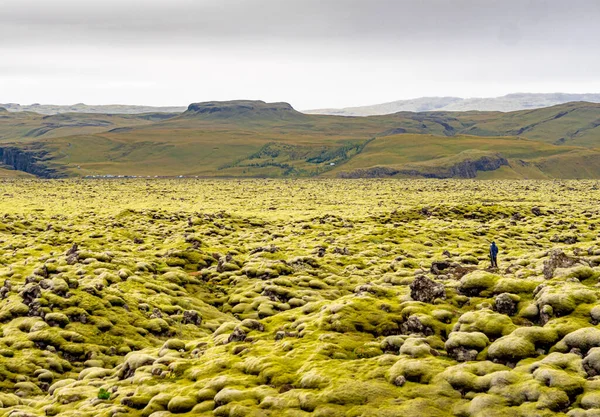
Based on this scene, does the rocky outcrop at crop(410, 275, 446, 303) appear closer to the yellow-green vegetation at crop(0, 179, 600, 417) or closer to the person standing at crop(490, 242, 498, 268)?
the yellow-green vegetation at crop(0, 179, 600, 417)

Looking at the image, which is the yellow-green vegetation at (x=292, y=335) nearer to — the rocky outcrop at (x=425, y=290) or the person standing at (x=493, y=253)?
the rocky outcrop at (x=425, y=290)

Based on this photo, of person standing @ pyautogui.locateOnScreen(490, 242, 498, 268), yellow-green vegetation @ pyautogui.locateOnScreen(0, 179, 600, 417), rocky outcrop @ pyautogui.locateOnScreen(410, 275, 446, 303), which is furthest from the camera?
person standing @ pyautogui.locateOnScreen(490, 242, 498, 268)

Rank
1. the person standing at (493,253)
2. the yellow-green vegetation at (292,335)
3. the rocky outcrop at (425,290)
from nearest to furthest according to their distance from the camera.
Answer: the yellow-green vegetation at (292,335) < the rocky outcrop at (425,290) < the person standing at (493,253)

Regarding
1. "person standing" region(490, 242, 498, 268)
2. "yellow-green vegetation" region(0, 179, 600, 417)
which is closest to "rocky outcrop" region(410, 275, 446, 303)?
"yellow-green vegetation" region(0, 179, 600, 417)

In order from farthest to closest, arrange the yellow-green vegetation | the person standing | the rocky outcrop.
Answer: the person standing
the rocky outcrop
the yellow-green vegetation

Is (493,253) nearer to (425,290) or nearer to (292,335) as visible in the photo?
(425,290)

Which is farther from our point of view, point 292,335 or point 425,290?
point 425,290

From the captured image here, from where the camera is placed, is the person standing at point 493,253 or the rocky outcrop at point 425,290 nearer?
the rocky outcrop at point 425,290

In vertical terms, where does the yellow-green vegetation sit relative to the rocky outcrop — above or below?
below

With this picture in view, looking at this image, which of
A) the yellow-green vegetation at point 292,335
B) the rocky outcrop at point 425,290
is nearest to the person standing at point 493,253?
the yellow-green vegetation at point 292,335

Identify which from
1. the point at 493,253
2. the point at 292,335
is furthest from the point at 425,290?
the point at 493,253

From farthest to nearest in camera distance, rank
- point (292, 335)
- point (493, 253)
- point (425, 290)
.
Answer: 1. point (493, 253)
2. point (425, 290)
3. point (292, 335)

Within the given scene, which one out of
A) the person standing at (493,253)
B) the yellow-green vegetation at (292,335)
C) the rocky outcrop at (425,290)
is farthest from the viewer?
the person standing at (493,253)

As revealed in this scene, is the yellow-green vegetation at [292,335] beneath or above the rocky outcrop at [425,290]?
beneath
